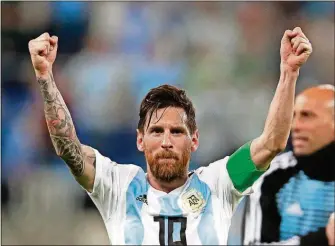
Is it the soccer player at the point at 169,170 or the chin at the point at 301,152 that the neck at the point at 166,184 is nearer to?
the soccer player at the point at 169,170

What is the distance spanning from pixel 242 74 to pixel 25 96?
5.07ft

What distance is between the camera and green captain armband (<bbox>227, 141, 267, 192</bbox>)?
286 centimetres

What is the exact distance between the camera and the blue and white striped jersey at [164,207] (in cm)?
286

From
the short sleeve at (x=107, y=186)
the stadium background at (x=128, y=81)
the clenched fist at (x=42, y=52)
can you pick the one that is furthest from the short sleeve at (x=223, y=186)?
the stadium background at (x=128, y=81)

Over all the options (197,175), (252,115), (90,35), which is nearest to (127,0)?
(90,35)

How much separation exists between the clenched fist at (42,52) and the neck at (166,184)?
61 centimetres

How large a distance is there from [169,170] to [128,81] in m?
2.42

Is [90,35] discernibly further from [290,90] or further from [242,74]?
[290,90]

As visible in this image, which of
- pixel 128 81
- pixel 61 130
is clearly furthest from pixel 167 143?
pixel 128 81

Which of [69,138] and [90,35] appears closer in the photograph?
[69,138]

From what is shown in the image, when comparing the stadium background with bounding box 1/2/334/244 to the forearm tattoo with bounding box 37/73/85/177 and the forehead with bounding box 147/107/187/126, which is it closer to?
the forehead with bounding box 147/107/187/126

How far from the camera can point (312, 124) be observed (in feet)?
15.3

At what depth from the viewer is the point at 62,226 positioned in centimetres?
516

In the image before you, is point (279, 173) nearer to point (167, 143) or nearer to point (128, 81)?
point (128, 81)
